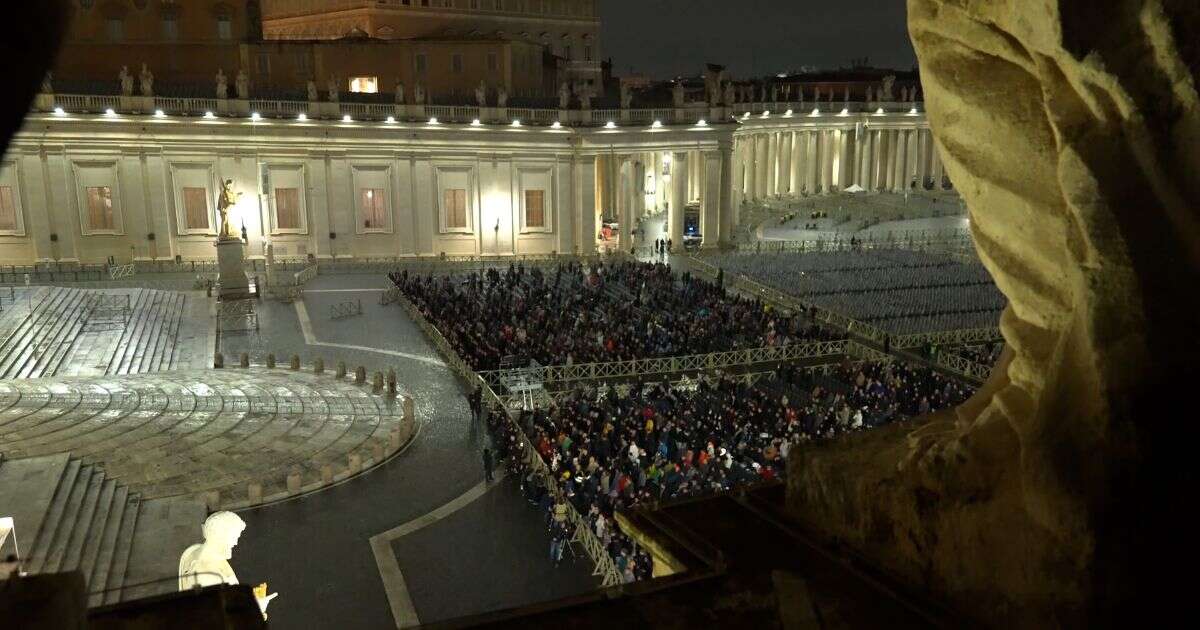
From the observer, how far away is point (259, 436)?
21.3 metres

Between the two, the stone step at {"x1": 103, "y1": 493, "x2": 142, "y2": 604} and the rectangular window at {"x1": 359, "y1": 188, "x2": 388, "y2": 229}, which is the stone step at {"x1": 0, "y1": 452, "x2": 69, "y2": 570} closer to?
the stone step at {"x1": 103, "y1": 493, "x2": 142, "y2": 604}

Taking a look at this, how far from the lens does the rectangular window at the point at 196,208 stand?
49.3m

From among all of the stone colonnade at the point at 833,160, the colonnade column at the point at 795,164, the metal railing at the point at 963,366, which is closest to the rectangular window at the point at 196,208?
the metal railing at the point at 963,366

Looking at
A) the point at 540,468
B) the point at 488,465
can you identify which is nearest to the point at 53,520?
the point at 488,465

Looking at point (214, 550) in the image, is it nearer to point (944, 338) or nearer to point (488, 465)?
point (488, 465)

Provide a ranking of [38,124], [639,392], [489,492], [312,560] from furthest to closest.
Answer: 1. [38,124]
2. [639,392]
3. [489,492]
4. [312,560]

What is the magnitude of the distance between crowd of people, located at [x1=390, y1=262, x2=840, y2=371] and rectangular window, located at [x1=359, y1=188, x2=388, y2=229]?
11151 millimetres

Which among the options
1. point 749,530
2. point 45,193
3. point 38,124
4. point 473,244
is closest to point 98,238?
point 45,193

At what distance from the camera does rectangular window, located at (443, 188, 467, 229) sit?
5409cm

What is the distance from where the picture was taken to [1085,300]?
13.4 feet

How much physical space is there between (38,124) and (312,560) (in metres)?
39.7

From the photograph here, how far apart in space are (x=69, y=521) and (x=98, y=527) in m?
0.48

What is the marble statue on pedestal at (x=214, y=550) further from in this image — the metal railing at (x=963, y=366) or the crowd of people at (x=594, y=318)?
the metal railing at (x=963, y=366)

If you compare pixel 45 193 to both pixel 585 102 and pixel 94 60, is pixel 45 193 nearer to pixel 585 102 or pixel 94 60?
pixel 94 60
